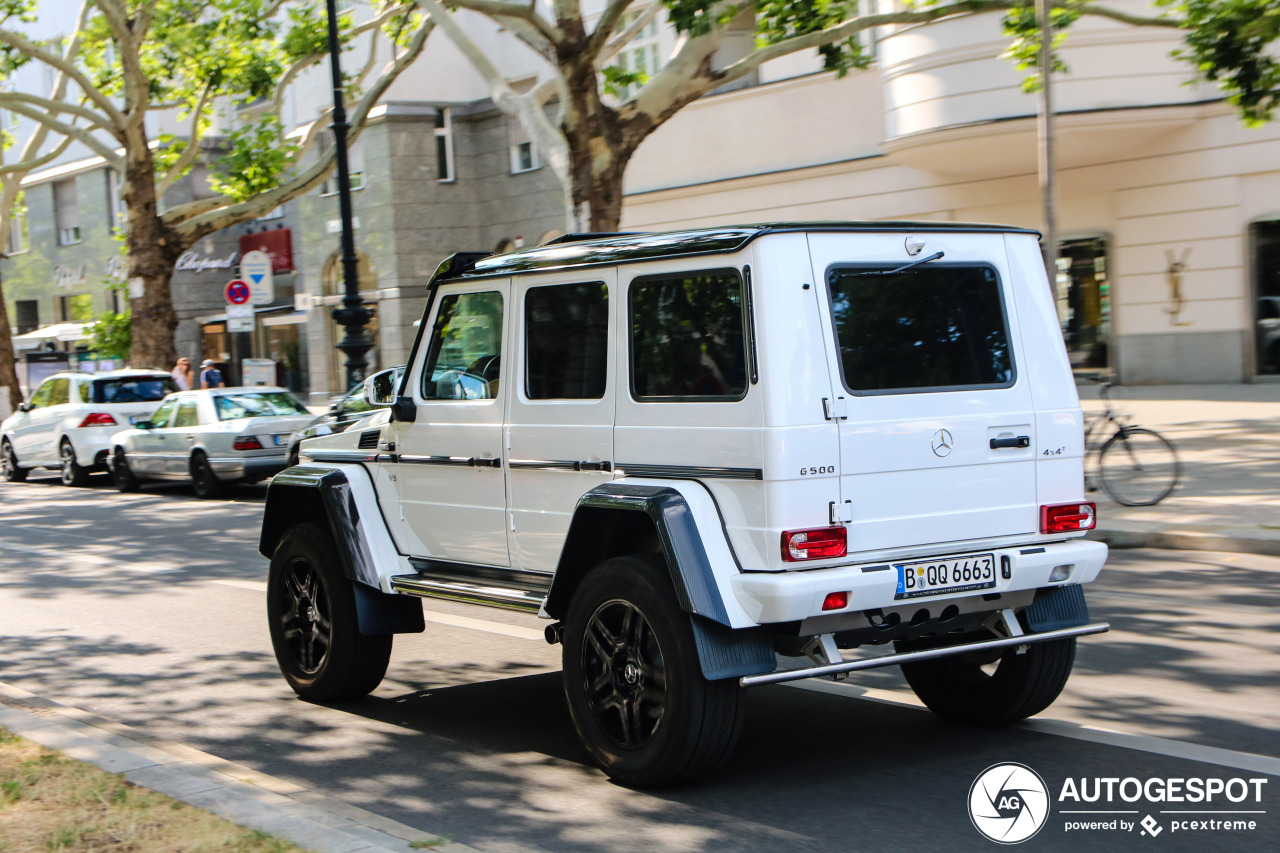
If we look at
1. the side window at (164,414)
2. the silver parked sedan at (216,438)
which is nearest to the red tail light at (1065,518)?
the silver parked sedan at (216,438)

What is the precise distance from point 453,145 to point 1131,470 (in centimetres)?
2375

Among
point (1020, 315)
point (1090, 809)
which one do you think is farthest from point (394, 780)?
point (1020, 315)

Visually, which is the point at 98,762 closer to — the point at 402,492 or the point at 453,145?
the point at 402,492

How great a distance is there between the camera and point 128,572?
11328mm

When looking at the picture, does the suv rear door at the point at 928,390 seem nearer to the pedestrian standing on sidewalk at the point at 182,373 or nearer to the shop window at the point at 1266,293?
the shop window at the point at 1266,293

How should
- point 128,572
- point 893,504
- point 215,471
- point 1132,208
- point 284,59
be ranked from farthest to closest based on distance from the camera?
point 284,59 < point 1132,208 < point 215,471 < point 128,572 < point 893,504

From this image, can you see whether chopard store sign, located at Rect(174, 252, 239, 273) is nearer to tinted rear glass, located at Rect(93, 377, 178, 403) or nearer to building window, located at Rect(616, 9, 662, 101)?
building window, located at Rect(616, 9, 662, 101)

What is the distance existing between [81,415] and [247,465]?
16.2 ft

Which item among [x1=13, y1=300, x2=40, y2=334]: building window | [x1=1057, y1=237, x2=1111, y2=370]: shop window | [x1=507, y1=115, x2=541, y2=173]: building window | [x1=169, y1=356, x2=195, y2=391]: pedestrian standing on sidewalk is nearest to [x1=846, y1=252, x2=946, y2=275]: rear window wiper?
[x1=1057, y1=237, x2=1111, y2=370]: shop window

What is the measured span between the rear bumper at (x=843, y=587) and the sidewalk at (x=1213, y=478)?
5420mm

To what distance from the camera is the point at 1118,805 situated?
4629 mm

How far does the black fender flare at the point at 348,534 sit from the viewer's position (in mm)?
6262

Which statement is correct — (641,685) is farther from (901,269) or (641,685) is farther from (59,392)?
(59,392)

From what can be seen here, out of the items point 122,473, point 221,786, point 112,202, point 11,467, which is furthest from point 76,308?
point 221,786
